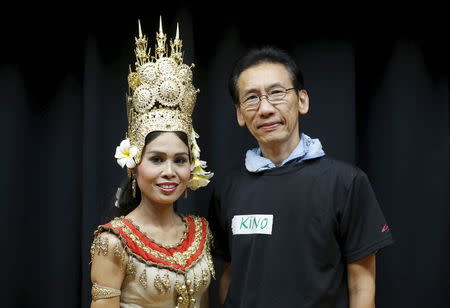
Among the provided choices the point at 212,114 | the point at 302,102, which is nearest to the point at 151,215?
the point at 302,102

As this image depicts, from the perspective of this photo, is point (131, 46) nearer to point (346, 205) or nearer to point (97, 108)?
point (97, 108)

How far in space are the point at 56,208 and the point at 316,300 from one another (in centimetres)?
145

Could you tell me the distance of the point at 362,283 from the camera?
1.60 meters

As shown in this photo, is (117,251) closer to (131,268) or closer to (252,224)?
(131,268)

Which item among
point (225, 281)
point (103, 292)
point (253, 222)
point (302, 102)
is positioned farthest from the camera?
point (225, 281)

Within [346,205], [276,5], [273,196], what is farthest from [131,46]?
[346,205]

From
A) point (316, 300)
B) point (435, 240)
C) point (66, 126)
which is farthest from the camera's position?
point (66, 126)

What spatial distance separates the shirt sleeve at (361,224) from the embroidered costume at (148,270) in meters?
Result: 0.51

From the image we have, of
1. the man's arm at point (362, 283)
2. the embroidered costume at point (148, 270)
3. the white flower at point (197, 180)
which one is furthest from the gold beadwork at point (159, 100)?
the man's arm at point (362, 283)

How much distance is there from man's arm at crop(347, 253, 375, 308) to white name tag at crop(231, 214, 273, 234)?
298mm

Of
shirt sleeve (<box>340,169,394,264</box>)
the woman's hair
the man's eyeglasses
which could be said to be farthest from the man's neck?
the woman's hair

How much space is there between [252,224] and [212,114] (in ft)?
2.96

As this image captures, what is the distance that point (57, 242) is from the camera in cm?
244

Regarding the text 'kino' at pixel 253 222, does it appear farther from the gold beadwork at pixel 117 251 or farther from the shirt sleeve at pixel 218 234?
the gold beadwork at pixel 117 251
